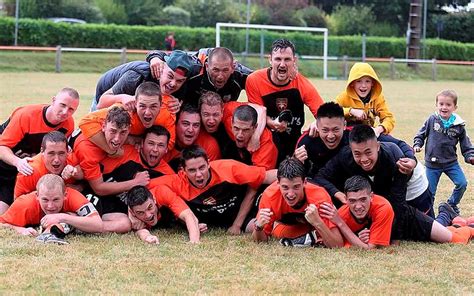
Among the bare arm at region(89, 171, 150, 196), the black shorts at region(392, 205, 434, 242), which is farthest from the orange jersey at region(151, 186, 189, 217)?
the black shorts at region(392, 205, 434, 242)

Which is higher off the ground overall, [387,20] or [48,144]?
[387,20]

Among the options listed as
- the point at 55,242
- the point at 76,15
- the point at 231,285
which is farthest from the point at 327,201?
the point at 76,15

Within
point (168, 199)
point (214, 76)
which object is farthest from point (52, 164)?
point (214, 76)

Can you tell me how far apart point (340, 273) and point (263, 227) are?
121 cm

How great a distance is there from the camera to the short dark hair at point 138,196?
7305 millimetres

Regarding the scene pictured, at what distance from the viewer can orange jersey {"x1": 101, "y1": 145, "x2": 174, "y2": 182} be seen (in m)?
7.71

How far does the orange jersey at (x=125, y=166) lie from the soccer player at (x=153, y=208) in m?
0.22

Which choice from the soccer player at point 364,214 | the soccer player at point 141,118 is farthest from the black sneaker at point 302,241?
the soccer player at point 141,118

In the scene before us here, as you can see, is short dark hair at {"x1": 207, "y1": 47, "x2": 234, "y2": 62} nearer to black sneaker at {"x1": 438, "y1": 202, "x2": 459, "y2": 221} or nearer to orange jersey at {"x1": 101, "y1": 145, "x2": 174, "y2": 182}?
orange jersey at {"x1": 101, "y1": 145, "x2": 174, "y2": 182}

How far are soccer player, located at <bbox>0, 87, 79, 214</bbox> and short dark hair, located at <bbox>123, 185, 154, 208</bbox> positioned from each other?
113cm

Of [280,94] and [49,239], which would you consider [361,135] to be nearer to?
[280,94]

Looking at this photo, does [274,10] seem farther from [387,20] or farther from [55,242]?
[55,242]

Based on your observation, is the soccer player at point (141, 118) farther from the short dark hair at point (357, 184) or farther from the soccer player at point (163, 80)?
the short dark hair at point (357, 184)

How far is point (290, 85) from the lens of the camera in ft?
27.5
